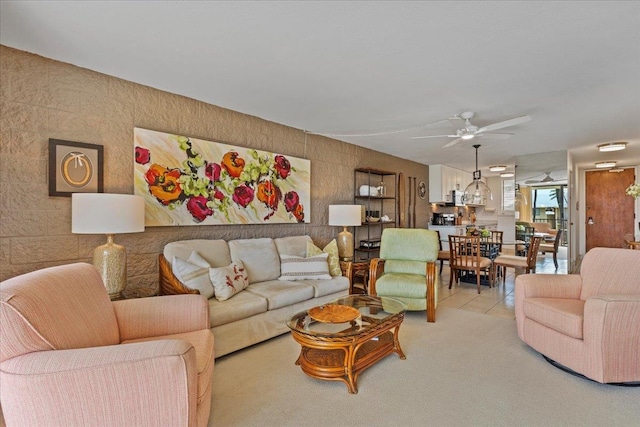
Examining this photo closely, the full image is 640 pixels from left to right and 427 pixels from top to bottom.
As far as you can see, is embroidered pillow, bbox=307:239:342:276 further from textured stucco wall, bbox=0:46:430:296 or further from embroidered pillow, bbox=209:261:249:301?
embroidered pillow, bbox=209:261:249:301

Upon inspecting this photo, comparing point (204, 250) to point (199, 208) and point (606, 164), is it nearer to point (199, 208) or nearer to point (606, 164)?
point (199, 208)

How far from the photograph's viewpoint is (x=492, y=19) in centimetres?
192

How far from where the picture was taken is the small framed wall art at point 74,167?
2438mm

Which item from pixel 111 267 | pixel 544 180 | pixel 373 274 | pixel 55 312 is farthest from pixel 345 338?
pixel 544 180

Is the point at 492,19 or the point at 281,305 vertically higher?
the point at 492,19

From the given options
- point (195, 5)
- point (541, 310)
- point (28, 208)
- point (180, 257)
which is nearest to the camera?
point (195, 5)

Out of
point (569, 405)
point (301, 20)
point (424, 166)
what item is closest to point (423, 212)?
point (424, 166)

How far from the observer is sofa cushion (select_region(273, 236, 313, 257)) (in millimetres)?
3727

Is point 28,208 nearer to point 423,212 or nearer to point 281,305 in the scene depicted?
point 281,305

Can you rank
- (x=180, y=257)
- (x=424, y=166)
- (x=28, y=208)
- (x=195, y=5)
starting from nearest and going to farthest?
1. (x=195, y=5)
2. (x=28, y=208)
3. (x=180, y=257)
4. (x=424, y=166)

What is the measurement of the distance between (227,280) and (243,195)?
1.18 m

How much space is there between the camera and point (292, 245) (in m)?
3.84

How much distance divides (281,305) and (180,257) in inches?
40.0

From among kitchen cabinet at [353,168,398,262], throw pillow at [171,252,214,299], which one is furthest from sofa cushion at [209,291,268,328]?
kitchen cabinet at [353,168,398,262]
